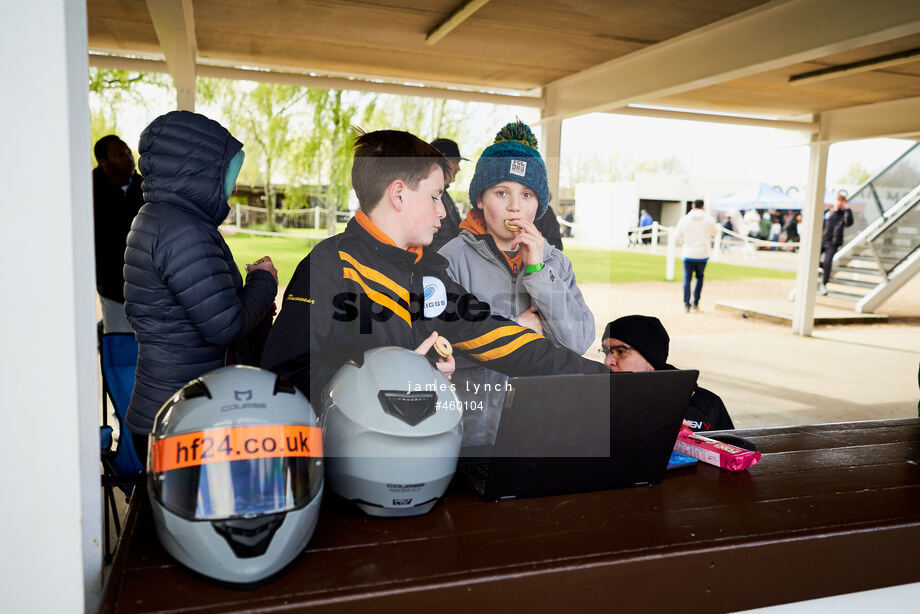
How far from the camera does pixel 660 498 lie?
5.16ft

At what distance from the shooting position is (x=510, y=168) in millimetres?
2094

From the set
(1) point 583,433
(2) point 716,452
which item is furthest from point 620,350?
(1) point 583,433

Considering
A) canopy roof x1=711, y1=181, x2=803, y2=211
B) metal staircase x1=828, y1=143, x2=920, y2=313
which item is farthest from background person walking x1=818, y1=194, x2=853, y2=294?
canopy roof x1=711, y1=181, x2=803, y2=211

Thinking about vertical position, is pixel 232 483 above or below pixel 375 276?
below

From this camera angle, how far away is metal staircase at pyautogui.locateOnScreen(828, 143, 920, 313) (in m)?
10.9

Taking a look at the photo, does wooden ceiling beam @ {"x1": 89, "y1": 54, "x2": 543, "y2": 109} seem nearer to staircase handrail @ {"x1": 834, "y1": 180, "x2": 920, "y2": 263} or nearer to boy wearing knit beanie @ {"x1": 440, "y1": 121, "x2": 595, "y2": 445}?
boy wearing knit beanie @ {"x1": 440, "y1": 121, "x2": 595, "y2": 445}

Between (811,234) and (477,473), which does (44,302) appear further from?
(811,234)

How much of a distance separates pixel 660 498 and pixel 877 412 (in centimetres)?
438

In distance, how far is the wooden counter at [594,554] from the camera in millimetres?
1142

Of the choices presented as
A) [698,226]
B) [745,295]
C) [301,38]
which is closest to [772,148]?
[698,226]

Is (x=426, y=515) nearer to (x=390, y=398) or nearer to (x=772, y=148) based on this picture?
(x=390, y=398)

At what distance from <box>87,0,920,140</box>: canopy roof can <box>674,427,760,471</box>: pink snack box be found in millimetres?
2805

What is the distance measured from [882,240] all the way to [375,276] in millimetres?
12515

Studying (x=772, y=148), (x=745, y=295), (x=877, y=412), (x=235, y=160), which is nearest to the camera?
(x=235, y=160)
